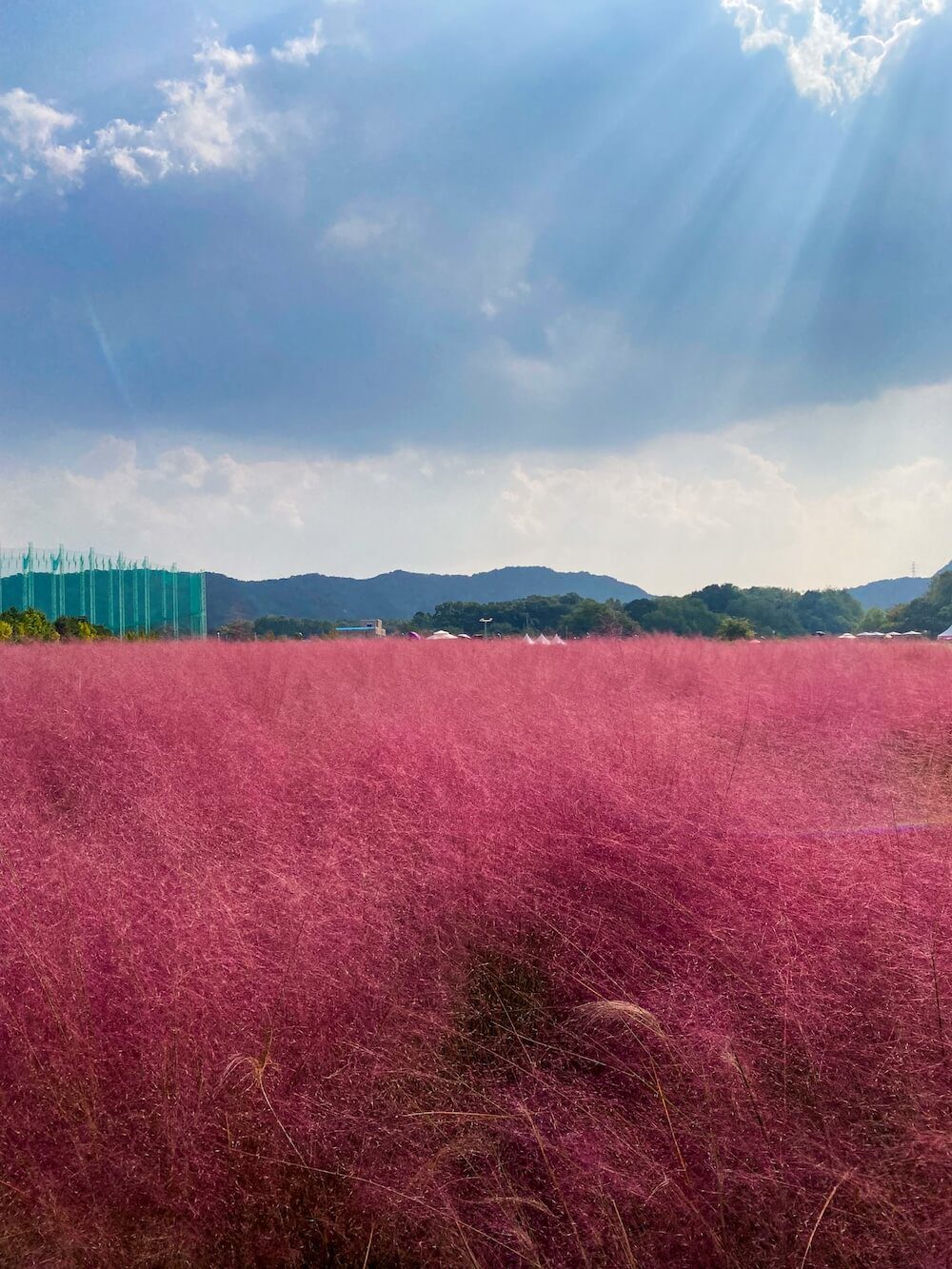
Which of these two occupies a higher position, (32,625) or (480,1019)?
(32,625)

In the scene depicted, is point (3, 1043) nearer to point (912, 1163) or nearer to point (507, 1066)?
point (507, 1066)

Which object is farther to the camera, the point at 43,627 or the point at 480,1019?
the point at 43,627

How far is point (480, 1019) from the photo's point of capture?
186 cm

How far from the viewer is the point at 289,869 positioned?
217 centimetres

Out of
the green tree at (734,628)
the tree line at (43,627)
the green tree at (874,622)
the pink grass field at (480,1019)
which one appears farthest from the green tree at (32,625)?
the green tree at (874,622)

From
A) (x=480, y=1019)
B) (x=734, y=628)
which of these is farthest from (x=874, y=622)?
(x=480, y=1019)

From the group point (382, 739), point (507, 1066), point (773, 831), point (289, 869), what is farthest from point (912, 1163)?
point (382, 739)

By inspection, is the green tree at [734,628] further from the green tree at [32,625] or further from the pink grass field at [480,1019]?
the pink grass field at [480,1019]

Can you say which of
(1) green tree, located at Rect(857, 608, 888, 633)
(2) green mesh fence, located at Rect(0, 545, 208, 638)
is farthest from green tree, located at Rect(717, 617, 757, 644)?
(1) green tree, located at Rect(857, 608, 888, 633)

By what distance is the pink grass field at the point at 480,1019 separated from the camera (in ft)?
4.37

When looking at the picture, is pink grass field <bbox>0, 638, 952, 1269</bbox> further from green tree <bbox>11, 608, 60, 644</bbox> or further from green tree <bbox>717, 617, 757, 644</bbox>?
green tree <bbox>717, 617, 757, 644</bbox>

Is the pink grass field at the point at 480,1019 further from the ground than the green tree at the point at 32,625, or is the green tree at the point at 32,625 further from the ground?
the green tree at the point at 32,625

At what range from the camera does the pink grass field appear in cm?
133

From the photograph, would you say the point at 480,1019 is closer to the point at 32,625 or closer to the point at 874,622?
the point at 32,625
